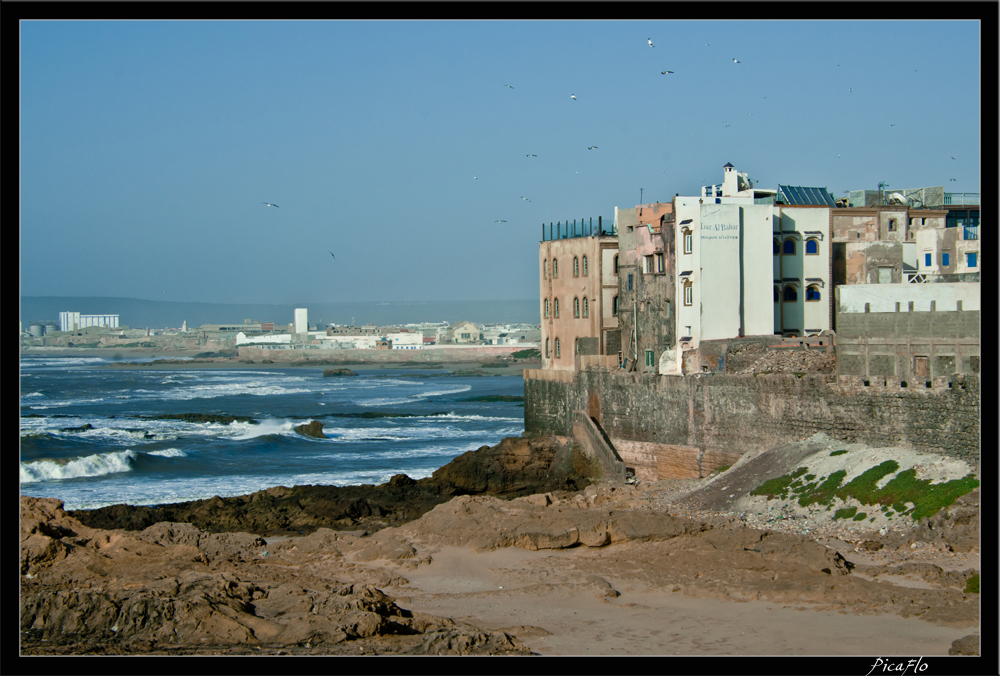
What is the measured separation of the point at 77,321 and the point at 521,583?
177163mm

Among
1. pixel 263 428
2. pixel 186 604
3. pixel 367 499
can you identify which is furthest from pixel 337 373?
pixel 186 604

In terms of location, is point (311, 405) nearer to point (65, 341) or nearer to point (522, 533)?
point (522, 533)

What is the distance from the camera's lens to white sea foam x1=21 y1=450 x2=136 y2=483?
118 ft

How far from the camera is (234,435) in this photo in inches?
2037

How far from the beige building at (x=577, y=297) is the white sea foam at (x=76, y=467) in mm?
17610

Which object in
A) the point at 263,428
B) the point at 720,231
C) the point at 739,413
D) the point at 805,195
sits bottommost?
the point at 263,428

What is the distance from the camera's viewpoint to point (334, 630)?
13070mm

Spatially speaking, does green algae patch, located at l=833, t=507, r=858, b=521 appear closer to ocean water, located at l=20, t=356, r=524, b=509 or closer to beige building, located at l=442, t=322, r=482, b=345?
ocean water, located at l=20, t=356, r=524, b=509

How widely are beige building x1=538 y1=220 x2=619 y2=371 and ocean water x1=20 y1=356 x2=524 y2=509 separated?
663 centimetres

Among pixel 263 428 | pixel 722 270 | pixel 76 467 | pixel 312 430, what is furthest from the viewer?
pixel 263 428

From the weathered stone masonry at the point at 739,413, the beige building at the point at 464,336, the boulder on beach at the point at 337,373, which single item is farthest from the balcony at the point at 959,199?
the beige building at the point at 464,336

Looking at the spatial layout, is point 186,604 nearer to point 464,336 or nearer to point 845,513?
point 845,513

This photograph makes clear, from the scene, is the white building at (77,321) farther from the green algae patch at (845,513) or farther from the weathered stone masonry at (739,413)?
the green algae patch at (845,513)

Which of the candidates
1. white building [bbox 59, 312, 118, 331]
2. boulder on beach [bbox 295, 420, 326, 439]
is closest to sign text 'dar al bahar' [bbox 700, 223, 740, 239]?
boulder on beach [bbox 295, 420, 326, 439]
